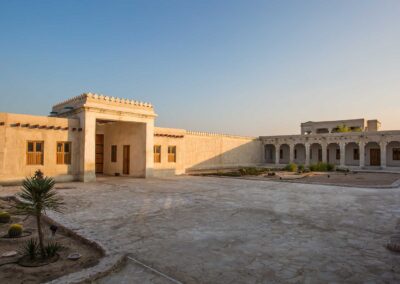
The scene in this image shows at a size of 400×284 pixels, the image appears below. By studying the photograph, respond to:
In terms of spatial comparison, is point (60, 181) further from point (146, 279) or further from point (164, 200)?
point (146, 279)

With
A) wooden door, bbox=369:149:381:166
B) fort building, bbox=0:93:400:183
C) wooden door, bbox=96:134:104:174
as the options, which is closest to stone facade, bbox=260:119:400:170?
wooden door, bbox=369:149:381:166

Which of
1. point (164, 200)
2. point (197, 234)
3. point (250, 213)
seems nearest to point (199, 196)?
point (164, 200)

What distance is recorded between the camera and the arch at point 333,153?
36.3 meters

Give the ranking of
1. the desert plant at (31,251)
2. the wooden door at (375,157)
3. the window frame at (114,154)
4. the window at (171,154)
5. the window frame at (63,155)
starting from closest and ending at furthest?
the desert plant at (31,251) → the window frame at (63,155) → the window frame at (114,154) → the window at (171,154) → the wooden door at (375,157)

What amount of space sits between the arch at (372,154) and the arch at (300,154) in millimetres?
7647

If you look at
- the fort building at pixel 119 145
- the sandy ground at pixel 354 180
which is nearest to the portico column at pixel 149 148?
the fort building at pixel 119 145

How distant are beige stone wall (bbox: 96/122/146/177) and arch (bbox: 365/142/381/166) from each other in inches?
1098

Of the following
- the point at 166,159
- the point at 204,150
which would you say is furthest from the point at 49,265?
the point at 204,150

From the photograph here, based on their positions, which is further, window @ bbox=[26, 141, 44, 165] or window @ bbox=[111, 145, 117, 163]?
window @ bbox=[111, 145, 117, 163]

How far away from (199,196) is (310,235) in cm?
582

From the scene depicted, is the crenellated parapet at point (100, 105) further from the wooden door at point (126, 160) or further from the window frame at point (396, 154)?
the window frame at point (396, 154)

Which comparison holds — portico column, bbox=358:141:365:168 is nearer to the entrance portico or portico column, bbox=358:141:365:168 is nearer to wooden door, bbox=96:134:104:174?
the entrance portico

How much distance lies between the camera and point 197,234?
5891mm

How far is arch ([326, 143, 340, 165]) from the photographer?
3627cm
